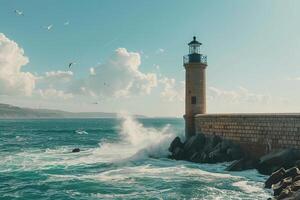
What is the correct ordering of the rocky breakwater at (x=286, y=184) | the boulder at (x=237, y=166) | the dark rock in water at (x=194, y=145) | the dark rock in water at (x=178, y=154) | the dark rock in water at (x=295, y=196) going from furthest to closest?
the dark rock in water at (x=178, y=154), the dark rock in water at (x=194, y=145), the boulder at (x=237, y=166), the rocky breakwater at (x=286, y=184), the dark rock in water at (x=295, y=196)

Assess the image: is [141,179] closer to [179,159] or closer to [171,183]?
[171,183]

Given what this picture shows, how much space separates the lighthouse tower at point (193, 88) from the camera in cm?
2798

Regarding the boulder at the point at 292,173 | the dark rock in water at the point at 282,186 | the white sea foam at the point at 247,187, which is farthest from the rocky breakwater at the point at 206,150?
the dark rock in water at the point at 282,186

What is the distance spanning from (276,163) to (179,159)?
24.9ft

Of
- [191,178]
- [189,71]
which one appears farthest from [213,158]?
[189,71]

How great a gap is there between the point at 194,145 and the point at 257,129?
4.71 m

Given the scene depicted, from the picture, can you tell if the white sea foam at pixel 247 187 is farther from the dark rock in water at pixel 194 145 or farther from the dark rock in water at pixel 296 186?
the dark rock in water at pixel 194 145

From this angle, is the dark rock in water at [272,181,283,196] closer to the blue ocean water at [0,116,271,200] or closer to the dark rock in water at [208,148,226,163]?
the blue ocean water at [0,116,271,200]

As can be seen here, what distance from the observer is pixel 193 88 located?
91.8ft

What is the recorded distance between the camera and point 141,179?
19.5 meters

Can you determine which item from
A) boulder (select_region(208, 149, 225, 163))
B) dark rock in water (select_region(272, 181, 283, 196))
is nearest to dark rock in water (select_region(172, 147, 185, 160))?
boulder (select_region(208, 149, 225, 163))

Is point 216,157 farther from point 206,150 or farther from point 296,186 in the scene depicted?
point 296,186

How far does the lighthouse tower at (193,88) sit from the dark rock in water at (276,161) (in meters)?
8.79

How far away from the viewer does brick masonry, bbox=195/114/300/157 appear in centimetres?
1992
